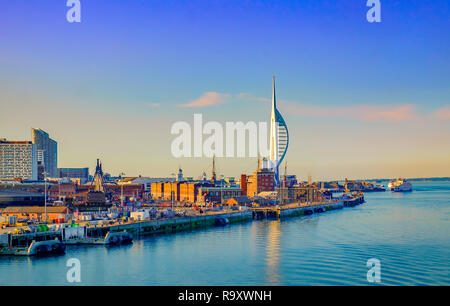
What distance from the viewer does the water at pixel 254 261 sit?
85.8 feet

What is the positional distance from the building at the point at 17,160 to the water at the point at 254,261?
113300 millimetres

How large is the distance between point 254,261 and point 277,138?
10374 centimetres

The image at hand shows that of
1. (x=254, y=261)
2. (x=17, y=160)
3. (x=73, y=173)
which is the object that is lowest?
(x=254, y=261)

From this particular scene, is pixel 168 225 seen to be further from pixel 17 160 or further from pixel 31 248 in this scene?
pixel 17 160

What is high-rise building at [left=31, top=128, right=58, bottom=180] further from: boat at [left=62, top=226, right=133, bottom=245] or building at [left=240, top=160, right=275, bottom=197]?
boat at [left=62, top=226, right=133, bottom=245]

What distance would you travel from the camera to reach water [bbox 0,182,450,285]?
1030 inches

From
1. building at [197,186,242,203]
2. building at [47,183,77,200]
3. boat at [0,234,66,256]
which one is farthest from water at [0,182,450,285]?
building at [47,183,77,200]

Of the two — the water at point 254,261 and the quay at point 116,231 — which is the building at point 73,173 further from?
the water at point 254,261

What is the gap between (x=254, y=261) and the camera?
31.9m

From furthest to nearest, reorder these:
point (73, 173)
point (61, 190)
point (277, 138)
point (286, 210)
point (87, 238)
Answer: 1. point (73, 173)
2. point (277, 138)
3. point (61, 190)
4. point (286, 210)
5. point (87, 238)

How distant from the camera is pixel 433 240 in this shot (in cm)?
4084

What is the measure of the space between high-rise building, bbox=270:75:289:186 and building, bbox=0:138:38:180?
75613mm

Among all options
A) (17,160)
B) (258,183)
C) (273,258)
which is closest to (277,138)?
(258,183)
